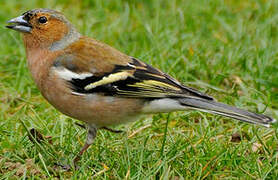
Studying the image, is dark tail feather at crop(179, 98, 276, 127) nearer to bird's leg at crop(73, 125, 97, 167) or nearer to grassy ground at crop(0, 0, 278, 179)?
grassy ground at crop(0, 0, 278, 179)

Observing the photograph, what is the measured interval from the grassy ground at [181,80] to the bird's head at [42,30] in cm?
77

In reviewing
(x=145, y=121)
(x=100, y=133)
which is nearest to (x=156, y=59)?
(x=145, y=121)

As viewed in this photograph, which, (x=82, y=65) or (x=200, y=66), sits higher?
(x=82, y=65)

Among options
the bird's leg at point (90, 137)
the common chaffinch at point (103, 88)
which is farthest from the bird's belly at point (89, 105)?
the bird's leg at point (90, 137)

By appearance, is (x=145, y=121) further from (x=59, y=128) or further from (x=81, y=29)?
(x=81, y=29)

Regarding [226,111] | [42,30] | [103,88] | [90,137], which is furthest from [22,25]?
[226,111]

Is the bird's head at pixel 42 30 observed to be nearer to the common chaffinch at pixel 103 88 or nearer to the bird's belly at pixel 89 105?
the common chaffinch at pixel 103 88

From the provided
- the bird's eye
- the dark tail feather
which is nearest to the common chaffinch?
the dark tail feather

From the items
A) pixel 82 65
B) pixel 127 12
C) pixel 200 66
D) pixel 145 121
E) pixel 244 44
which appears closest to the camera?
pixel 82 65

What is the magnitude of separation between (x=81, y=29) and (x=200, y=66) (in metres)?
1.75

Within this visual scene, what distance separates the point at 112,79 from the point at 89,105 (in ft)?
0.95

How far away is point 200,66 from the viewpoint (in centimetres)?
632

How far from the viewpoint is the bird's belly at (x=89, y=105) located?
174 inches

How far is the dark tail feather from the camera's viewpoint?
4.23m
